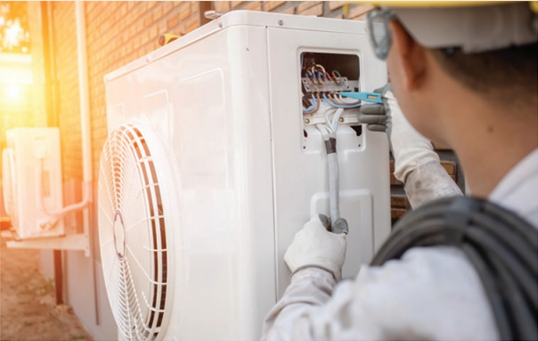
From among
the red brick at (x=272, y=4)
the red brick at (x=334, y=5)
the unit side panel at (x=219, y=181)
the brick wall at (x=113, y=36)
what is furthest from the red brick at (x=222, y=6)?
the unit side panel at (x=219, y=181)

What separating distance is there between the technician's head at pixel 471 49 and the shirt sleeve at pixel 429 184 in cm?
50

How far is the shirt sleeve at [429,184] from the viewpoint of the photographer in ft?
3.88

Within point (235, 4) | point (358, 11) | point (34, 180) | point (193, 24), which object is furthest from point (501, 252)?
point (34, 180)

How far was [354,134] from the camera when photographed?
1.23m

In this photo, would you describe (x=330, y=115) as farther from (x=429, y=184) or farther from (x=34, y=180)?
(x=34, y=180)

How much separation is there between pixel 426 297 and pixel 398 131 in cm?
68

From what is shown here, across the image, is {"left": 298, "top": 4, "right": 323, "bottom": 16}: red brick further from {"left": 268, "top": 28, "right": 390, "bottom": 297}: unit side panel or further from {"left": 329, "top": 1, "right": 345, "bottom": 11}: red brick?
{"left": 268, "top": 28, "right": 390, "bottom": 297}: unit side panel

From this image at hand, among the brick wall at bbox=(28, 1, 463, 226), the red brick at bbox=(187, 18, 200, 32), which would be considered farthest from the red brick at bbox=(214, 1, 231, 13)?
the red brick at bbox=(187, 18, 200, 32)

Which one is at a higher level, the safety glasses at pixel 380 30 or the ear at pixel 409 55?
the safety glasses at pixel 380 30

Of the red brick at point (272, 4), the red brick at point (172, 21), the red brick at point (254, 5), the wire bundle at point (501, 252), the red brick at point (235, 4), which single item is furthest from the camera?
the red brick at point (172, 21)

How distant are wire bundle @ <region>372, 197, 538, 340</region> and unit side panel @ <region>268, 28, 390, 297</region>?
506mm

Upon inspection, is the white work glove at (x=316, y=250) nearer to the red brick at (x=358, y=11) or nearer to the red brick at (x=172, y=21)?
the red brick at (x=358, y=11)

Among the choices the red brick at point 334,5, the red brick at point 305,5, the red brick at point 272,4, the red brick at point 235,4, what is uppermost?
the red brick at point 235,4

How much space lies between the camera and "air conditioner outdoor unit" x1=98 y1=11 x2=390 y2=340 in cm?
108
